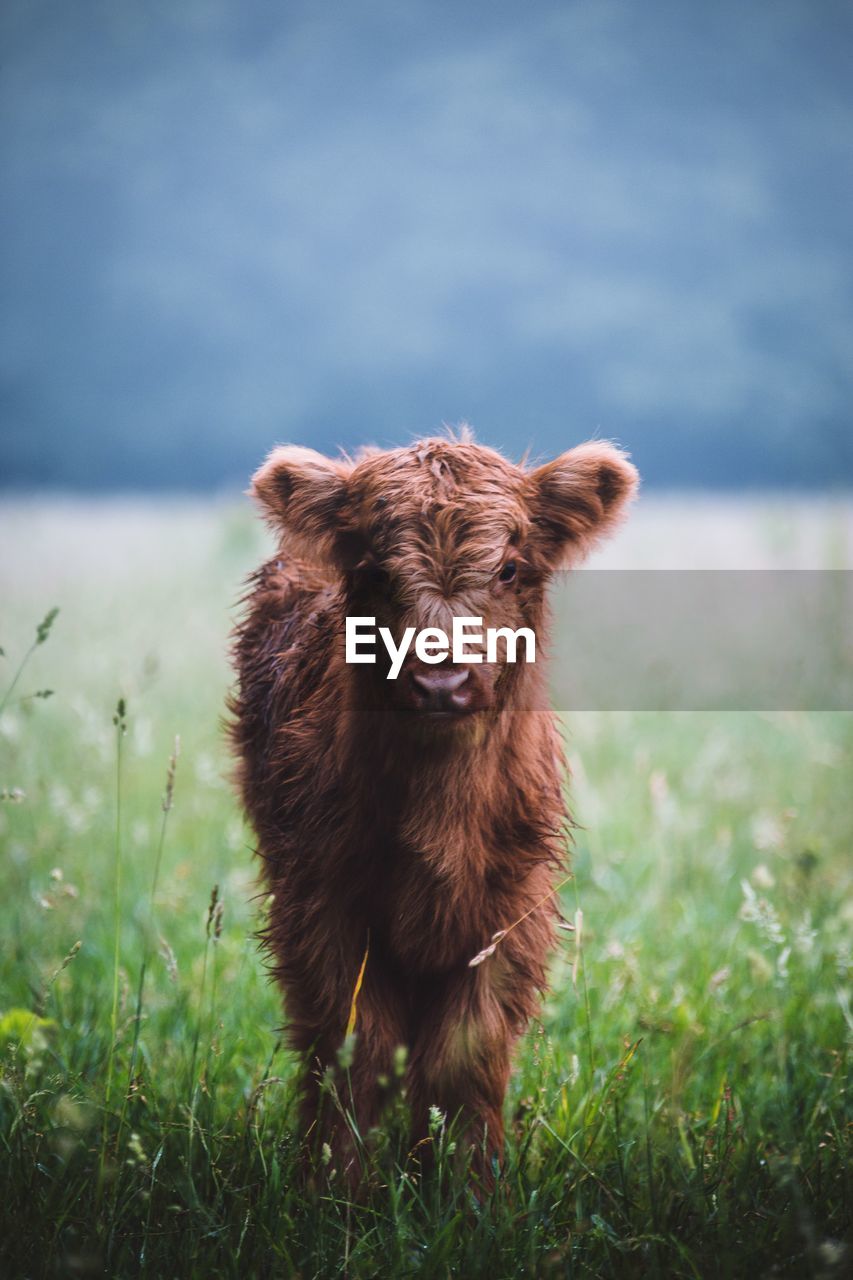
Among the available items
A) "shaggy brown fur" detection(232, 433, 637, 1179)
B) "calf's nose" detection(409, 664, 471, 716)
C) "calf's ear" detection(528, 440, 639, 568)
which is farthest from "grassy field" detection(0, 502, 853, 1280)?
"calf's ear" detection(528, 440, 639, 568)

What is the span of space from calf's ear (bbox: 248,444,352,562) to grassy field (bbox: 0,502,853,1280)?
705mm

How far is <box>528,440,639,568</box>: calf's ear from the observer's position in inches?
115

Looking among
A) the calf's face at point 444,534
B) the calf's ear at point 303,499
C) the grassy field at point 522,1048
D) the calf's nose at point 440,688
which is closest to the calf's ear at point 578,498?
the calf's face at point 444,534

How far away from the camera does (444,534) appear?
261cm

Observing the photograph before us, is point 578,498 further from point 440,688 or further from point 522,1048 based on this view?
point 522,1048

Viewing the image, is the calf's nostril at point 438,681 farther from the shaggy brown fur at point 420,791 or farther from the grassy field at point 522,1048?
the grassy field at point 522,1048

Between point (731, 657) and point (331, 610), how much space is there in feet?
17.7

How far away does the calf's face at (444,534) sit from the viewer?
249 centimetres

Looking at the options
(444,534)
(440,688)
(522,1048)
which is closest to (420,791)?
(440,688)

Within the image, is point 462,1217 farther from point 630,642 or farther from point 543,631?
point 630,642

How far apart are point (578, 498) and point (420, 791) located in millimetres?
881

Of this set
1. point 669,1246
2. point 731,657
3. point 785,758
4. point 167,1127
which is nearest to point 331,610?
point 167,1127

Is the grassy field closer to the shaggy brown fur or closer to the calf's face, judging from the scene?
the shaggy brown fur

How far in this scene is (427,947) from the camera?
9.07ft
